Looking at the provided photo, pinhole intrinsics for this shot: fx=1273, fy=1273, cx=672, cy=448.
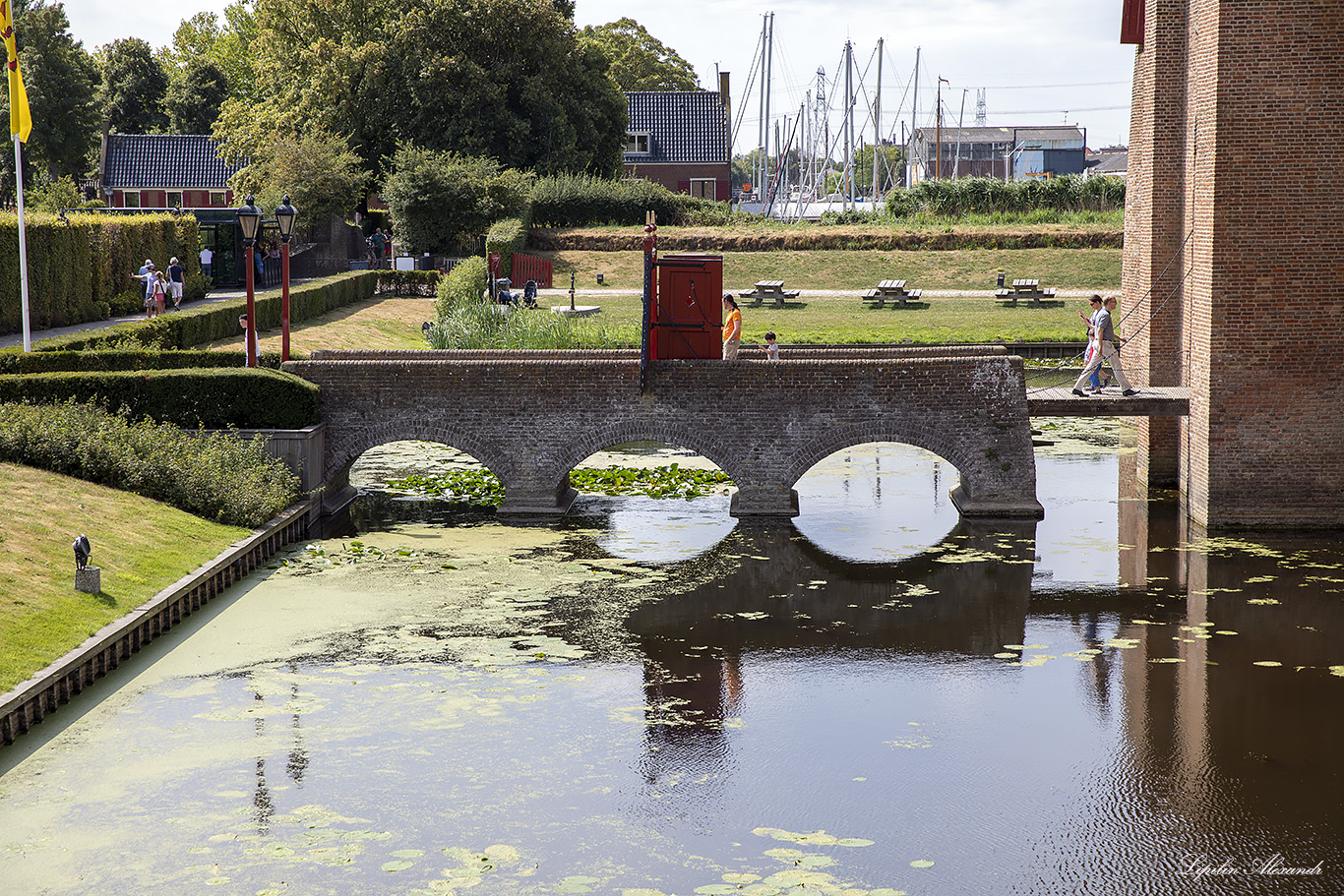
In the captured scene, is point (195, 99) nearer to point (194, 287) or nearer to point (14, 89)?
point (194, 287)

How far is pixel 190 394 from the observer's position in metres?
18.8

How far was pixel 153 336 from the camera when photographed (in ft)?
79.0

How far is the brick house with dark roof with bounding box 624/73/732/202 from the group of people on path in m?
37.1

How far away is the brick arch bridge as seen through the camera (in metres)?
19.1

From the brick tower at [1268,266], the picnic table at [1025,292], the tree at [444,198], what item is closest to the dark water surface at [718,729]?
the brick tower at [1268,266]

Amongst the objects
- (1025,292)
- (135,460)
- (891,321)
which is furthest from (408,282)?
(135,460)

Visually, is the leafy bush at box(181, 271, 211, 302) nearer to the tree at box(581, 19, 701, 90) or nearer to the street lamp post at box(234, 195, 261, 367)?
the street lamp post at box(234, 195, 261, 367)

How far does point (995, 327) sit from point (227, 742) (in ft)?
92.0

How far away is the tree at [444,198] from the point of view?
45469 millimetres

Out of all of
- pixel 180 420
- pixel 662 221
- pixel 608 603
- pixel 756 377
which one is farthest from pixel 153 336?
pixel 662 221

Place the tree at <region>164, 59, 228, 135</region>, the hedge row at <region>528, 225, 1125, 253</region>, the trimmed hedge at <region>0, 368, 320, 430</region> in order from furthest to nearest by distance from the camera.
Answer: the tree at <region>164, 59, 228, 135</region>, the hedge row at <region>528, 225, 1125, 253</region>, the trimmed hedge at <region>0, 368, 320, 430</region>

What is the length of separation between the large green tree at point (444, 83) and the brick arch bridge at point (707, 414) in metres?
30.6

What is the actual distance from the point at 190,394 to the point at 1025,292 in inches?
1073

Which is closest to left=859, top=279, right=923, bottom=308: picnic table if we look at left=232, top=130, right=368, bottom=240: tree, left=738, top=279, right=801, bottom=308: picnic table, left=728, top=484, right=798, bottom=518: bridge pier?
left=738, top=279, right=801, bottom=308: picnic table
